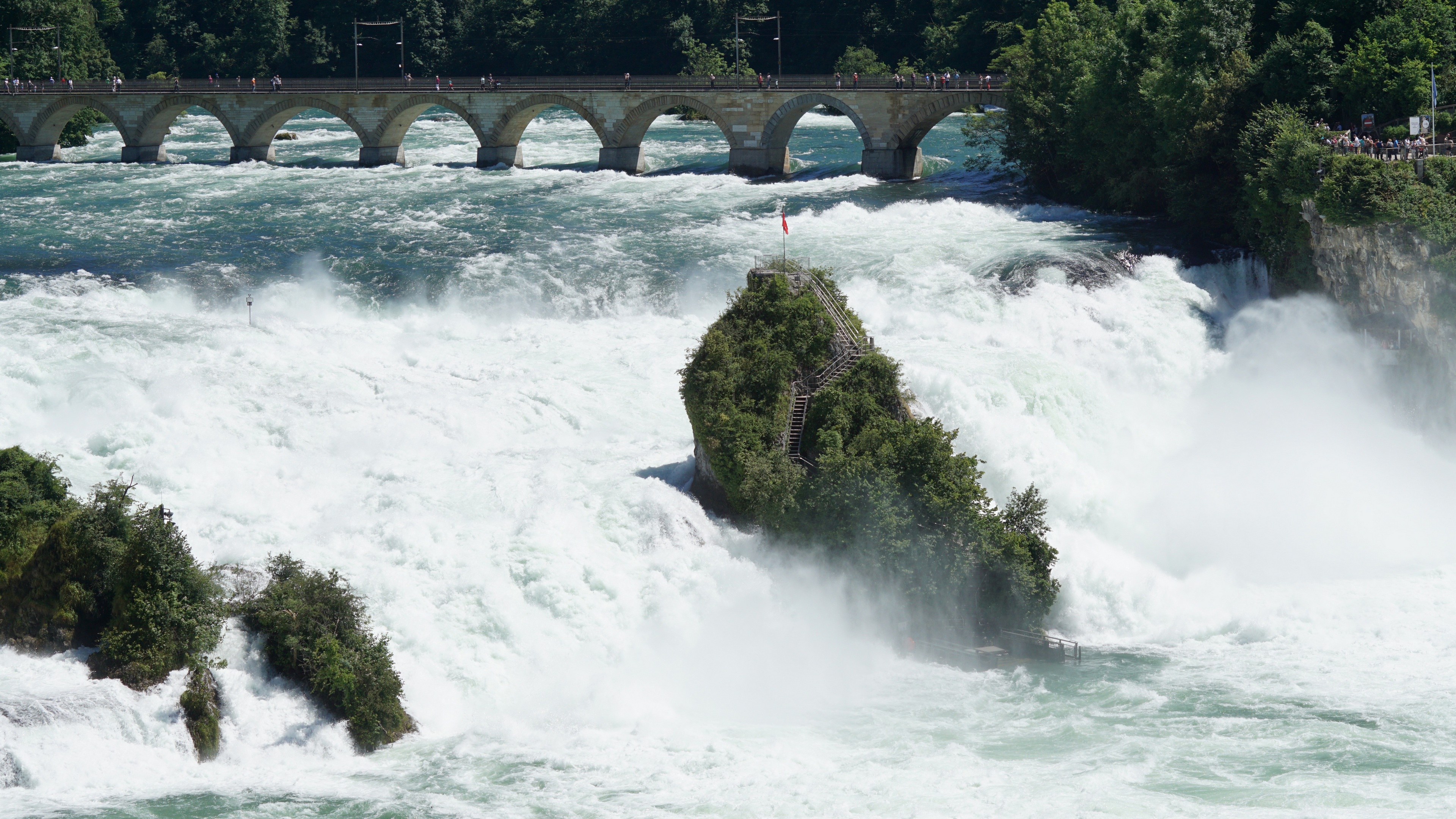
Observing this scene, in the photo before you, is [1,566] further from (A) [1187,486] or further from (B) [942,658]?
(A) [1187,486]

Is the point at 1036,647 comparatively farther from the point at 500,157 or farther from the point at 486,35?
the point at 486,35

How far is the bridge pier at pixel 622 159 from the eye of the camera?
89938 millimetres

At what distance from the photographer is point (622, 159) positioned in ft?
296

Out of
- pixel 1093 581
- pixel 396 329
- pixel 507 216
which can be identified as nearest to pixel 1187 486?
pixel 1093 581

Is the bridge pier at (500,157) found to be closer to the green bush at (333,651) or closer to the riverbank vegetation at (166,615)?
the riverbank vegetation at (166,615)

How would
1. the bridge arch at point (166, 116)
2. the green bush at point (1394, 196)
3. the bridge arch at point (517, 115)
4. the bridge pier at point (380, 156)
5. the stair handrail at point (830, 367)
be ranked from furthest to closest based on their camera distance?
1. the bridge arch at point (166, 116)
2. the bridge pier at point (380, 156)
3. the bridge arch at point (517, 115)
4. the green bush at point (1394, 196)
5. the stair handrail at point (830, 367)

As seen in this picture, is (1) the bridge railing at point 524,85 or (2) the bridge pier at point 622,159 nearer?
(1) the bridge railing at point 524,85

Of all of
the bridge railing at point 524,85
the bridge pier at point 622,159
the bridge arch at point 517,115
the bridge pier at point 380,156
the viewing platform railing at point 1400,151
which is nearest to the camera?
the viewing platform railing at point 1400,151

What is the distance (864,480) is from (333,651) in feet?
40.1

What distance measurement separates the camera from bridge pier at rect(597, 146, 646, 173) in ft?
295

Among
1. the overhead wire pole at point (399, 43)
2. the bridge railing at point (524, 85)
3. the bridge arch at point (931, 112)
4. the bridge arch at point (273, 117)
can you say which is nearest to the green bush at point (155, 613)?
the bridge arch at point (931, 112)

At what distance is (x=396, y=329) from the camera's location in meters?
51.2

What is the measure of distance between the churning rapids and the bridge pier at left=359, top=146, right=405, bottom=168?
30453 mm

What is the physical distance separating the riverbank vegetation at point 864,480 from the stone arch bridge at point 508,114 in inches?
1861
